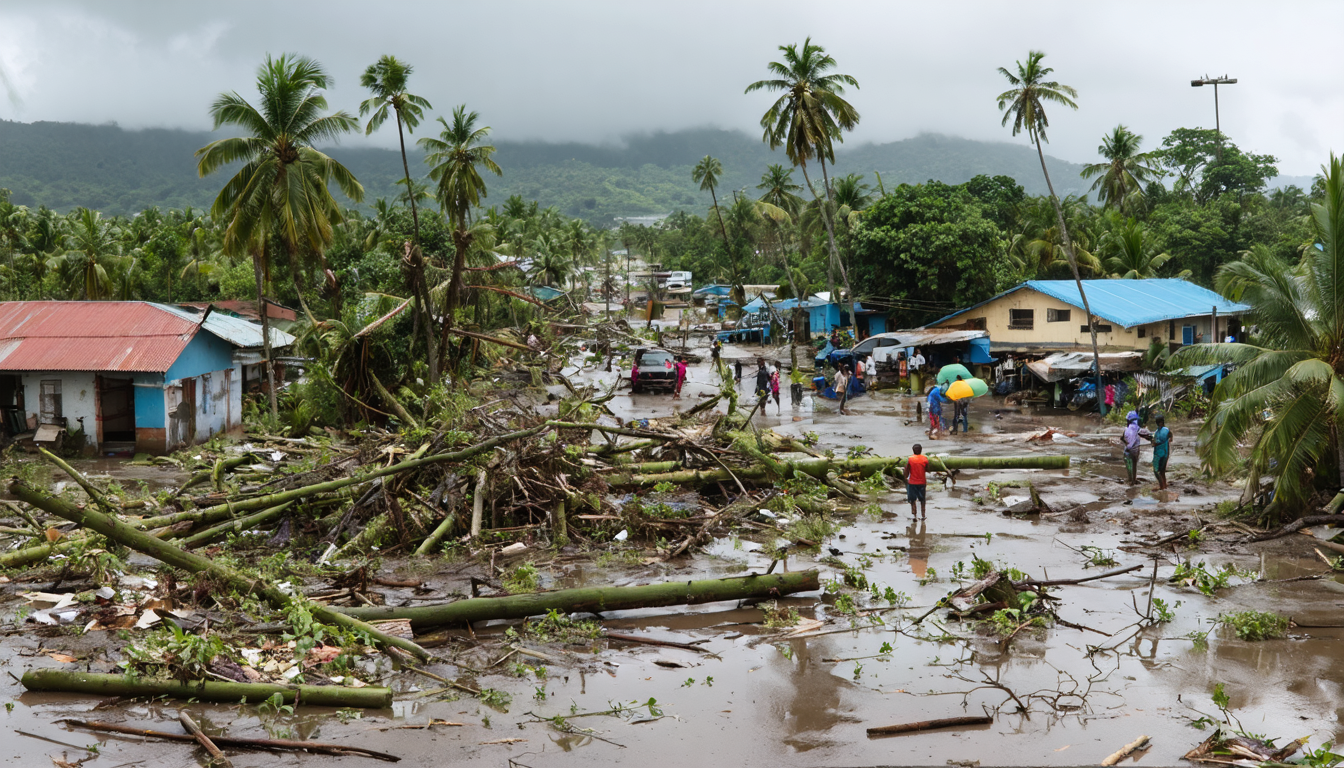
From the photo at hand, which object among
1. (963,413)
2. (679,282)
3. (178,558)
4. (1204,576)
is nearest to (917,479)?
(1204,576)

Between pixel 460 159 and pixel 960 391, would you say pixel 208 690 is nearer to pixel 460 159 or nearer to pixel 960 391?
pixel 960 391

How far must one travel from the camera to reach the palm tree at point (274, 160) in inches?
859

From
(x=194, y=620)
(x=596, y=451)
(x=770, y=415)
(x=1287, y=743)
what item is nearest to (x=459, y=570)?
(x=194, y=620)

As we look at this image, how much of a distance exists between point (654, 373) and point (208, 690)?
2291cm

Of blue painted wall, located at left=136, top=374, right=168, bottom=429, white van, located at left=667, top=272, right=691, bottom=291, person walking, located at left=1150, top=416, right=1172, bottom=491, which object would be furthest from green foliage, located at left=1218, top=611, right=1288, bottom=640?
white van, located at left=667, top=272, right=691, bottom=291

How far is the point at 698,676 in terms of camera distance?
301 inches

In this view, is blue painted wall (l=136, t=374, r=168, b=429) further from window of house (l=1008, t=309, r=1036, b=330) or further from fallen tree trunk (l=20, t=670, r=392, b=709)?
window of house (l=1008, t=309, r=1036, b=330)

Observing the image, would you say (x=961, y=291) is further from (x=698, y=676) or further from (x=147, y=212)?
(x=147, y=212)

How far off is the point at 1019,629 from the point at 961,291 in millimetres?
29378

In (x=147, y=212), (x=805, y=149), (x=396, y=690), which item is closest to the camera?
(x=396, y=690)

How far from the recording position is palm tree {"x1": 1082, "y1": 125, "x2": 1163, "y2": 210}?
150ft

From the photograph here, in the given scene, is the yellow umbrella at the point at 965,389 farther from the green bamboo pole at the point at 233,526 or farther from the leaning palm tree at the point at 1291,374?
the green bamboo pole at the point at 233,526

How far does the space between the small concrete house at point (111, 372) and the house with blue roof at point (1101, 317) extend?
953 inches

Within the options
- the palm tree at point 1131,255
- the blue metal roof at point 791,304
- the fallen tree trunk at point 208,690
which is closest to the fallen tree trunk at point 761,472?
the fallen tree trunk at point 208,690
